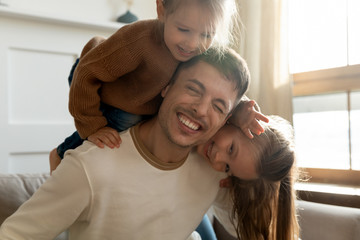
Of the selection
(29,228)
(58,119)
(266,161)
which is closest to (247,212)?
(266,161)

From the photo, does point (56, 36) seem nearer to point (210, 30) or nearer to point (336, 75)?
point (210, 30)

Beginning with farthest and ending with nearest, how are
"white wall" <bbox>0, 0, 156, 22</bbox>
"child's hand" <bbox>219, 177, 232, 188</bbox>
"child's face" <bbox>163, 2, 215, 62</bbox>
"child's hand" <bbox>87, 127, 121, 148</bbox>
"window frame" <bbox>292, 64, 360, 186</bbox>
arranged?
"white wall" <bbox>0, 0, 156, 22</bbox>
"window frame" <bbox>292, 64, 360, 186</bbox>
"child's hand" <bbox>219, 177, 232, 188</bbox>
"child's hand" <bbox>87, 127, 121, 148</bbox>
"child's face" <bbox>163, 2, 215, 62</bbox>

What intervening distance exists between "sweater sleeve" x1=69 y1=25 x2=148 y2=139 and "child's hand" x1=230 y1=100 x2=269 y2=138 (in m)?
0.44

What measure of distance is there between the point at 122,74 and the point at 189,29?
29 centimetres

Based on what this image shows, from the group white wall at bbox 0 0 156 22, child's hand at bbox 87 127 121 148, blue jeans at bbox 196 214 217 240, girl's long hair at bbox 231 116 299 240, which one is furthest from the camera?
white wall at bbox 0 0 156 22

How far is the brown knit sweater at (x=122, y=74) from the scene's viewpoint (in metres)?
1.39

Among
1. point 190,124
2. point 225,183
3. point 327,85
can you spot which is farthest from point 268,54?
point 190,124

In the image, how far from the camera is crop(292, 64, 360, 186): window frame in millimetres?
2381

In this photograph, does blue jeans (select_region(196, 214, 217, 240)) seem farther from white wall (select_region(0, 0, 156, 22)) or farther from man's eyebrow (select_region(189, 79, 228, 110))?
white wall (select_region(0, 0, 156, 22))

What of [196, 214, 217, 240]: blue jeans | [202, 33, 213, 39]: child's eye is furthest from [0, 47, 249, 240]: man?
[196, 214, 217, 240]: blue jeans

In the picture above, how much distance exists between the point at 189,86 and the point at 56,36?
1.53 metres

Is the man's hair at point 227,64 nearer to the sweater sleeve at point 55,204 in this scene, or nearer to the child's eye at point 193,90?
the child's eye at point 193,90

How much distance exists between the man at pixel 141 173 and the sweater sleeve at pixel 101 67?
0.47 ft

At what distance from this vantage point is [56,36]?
2615 millimetres
